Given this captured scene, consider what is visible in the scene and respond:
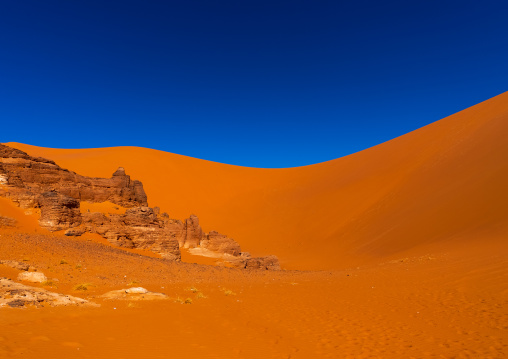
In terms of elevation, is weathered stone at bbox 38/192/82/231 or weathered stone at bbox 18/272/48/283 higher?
weathered stone at bbox 38/192/82/231

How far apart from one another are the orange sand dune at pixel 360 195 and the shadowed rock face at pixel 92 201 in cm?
975

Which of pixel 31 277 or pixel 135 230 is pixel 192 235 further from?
pixel 31 277

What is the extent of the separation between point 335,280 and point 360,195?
23.6 meters

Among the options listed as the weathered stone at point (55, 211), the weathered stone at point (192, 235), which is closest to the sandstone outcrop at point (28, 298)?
the weathered stone at point (55, 211)

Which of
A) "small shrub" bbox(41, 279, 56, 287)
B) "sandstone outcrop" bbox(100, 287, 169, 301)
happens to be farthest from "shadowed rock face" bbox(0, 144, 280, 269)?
"sandstone outcrop" bbox(100, 287, 169, 301)

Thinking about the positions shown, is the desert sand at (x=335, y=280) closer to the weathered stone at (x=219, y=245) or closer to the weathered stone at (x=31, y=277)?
the weathered stone at (x=31, y=277)

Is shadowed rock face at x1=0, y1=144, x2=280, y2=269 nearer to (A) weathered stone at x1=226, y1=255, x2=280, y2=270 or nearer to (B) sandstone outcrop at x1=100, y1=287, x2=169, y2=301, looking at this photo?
(A) weathered stone at x1=226, y1=255, x2=280, y2=270

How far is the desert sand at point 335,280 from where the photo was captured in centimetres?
627

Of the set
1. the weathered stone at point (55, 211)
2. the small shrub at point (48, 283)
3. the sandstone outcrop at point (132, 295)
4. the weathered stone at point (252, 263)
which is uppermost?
the weathered stone at point (55, 211)

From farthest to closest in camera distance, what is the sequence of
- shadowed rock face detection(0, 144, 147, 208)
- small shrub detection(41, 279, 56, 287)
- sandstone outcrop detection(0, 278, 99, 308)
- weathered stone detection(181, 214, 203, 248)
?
weathered stone detection(181, 214, 203, 248) → shadowed rock face detection(0, 144, 147, 208) → small shrub detection(41, 279, 56, 287) → sandstone outcrop detection(0, 278, 99, 308)

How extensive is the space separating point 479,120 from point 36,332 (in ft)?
143

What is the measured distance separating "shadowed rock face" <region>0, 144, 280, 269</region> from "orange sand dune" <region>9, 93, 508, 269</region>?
32.0 ft

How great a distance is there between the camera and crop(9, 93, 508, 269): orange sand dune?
2303cm

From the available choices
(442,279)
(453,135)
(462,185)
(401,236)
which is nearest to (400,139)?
(453,135)
